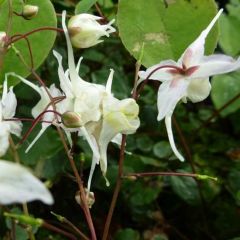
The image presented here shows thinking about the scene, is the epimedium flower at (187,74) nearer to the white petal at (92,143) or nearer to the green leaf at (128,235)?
the white petal at (92,143)

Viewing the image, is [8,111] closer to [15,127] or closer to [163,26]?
[15,127]

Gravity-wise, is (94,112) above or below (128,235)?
above

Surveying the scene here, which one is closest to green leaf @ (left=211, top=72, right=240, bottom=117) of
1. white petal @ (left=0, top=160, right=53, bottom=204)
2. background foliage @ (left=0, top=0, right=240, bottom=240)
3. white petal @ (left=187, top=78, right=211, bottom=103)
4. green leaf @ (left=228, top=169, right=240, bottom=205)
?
background foliage @ (left=0, top=0, right=240, bottom=240)

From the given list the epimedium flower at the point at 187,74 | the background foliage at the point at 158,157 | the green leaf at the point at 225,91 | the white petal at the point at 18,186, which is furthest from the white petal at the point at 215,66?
the green leaf at the point at 225,91

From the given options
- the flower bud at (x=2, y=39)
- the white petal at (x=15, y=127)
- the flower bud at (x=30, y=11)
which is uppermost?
the flower bud at (x=30, y=11)

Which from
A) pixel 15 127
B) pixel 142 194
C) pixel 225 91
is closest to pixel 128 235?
pixel 142 194

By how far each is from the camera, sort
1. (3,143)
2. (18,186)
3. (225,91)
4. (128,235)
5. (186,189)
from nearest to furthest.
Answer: (18,186) → (3,143) → (128,235) → (186,189) → (225,91)
